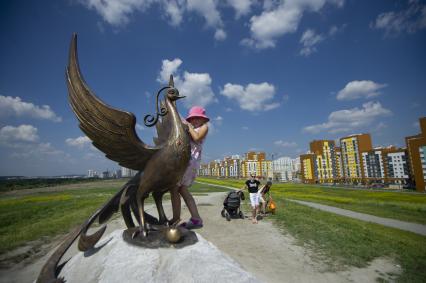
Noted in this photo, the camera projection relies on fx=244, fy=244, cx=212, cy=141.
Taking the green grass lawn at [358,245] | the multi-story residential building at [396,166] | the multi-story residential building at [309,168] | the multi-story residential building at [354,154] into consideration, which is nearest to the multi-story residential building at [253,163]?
the multi-story residential building at [309,168]

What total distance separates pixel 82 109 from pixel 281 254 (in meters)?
5.22

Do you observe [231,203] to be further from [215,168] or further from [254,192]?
[215,168]

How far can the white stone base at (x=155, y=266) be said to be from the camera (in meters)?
2.45

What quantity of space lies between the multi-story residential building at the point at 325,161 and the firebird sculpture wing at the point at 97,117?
60997mm

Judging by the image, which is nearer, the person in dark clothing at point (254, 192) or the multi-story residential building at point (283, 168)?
the person in dark clothing at point (254, 192)

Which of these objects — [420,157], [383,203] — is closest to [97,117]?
[383,203]

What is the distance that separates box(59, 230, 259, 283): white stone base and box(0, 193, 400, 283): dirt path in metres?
2.23

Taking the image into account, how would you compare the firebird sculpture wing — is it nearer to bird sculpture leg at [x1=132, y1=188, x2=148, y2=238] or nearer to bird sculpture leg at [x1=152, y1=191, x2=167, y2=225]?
bird sculpture leg at [x1=132, y1=188, x2=148, y2=238]

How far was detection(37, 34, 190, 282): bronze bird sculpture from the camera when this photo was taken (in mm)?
2912

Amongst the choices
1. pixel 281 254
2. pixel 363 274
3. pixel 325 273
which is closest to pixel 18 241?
pixel 281 254

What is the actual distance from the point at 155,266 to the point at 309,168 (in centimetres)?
6230

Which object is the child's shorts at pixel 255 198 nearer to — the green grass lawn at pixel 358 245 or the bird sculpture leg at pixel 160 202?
the green grass lawn at pixel 358 245

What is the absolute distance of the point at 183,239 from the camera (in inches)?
120

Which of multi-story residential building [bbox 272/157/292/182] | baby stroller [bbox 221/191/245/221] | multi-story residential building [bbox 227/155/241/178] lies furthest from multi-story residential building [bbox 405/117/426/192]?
multi-story residential building [bbox 227/155/241/178]
